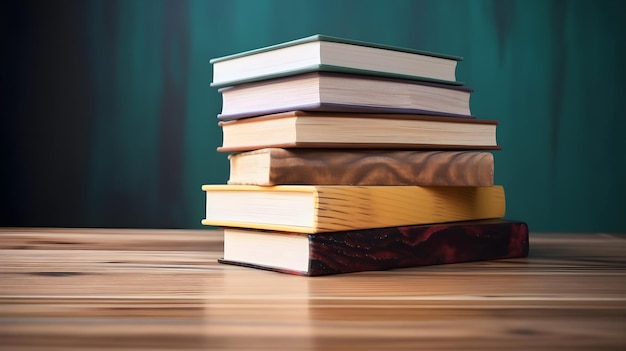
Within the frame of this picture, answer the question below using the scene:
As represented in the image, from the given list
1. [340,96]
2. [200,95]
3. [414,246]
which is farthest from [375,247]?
[200,95]

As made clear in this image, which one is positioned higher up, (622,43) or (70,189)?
(622,43)

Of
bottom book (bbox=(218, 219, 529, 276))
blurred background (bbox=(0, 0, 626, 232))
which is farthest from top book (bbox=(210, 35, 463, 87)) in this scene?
blurred background (bbox=(0, 0, 626, 232))

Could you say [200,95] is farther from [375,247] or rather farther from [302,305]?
[302,305]

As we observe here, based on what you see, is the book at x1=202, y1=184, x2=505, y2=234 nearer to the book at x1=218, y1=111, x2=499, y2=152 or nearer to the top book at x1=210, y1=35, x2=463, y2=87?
the book at x1=218, y1=111, x2=499, y2=152

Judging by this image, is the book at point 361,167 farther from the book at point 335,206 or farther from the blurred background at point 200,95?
the blurred background at point 200,95

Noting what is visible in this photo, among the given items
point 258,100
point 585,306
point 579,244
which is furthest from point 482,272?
point 579,244

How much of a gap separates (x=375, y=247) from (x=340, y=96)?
0.21 meters

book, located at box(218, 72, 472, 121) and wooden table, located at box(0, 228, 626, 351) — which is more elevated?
book, located at box(218, 72, 472, 121)

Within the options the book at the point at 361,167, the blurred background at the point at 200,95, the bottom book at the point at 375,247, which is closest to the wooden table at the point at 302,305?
the bottom book at the point at 375,247

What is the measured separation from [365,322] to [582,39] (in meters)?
1.75

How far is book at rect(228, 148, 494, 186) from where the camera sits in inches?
39.8

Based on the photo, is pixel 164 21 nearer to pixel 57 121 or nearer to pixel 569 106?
pixel 57 121

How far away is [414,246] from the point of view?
1070 mm

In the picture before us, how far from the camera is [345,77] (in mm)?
1041
